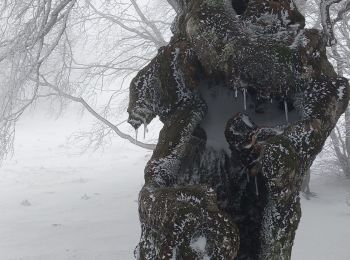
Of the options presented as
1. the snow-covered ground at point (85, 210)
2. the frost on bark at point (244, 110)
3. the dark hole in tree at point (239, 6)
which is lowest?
the snow-covered ground at point (85, 210)

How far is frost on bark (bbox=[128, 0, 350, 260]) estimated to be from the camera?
2.37 m

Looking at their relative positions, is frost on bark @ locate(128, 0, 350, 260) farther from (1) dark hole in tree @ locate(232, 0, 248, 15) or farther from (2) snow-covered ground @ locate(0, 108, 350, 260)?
(2) snow-covered ground @ locate(0, 108, 350, 260)

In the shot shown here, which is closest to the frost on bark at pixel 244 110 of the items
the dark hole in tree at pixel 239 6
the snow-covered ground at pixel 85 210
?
the dark hole in tree at pixel 239 6

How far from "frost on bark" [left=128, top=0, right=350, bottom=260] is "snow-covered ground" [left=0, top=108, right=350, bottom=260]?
4.60m

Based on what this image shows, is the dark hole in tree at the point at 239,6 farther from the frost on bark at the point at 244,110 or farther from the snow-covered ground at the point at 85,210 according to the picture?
the snow-covered ground at the point at 85,210

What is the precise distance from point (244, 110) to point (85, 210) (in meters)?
8.84

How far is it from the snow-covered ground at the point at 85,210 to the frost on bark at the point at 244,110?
15.1 ft

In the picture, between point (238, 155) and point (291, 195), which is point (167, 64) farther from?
point (291, 195)

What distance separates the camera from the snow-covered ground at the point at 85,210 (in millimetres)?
7371

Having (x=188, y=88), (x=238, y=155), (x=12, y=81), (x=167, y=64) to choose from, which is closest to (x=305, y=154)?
(x=238, y=155)

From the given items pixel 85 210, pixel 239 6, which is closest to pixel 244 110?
pixel 239 6

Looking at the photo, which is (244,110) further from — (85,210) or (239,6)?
(85,210)

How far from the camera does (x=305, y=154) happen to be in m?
2.38

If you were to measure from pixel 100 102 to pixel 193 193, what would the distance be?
3051 cm
